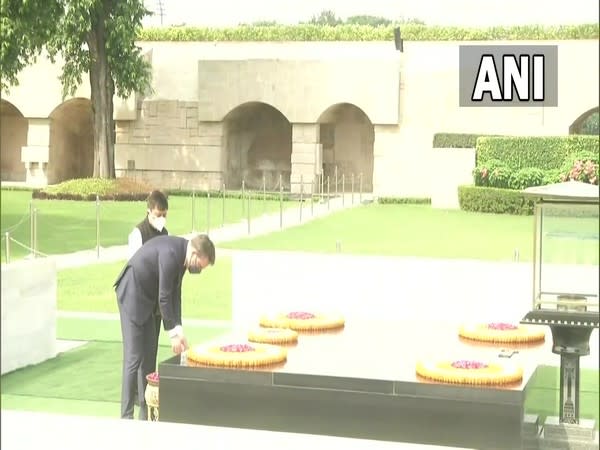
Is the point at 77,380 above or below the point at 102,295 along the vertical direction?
below

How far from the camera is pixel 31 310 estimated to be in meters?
6.70

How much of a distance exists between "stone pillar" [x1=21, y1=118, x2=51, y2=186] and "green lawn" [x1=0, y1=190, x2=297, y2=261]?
146 mm

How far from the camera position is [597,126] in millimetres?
7922

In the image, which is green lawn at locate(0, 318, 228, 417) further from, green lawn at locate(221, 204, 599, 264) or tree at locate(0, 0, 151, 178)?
tree at locate(0, 0, 151, 178)

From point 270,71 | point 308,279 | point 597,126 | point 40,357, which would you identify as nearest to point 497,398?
point 308,279

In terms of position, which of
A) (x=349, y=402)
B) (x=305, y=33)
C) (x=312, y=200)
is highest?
(x=305, y=33)

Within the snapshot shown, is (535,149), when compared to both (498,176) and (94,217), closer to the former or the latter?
(498,176)

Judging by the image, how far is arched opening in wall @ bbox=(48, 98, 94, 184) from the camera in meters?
8.29

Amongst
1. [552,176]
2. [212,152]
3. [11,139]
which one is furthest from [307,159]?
[11,139]

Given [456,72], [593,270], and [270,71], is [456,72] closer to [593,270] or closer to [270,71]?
[270,71]

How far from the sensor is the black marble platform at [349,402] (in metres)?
4.50

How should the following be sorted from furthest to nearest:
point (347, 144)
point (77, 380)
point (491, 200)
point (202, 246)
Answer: point (347, 144) < point (491, 200) < point (77, 380) < point (202, 246)

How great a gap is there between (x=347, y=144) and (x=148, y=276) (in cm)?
314

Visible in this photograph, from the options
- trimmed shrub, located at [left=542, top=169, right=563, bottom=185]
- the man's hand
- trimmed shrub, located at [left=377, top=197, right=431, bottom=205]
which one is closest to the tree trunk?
trimmed shrub, located at [left=377, top=197, right=431, bottom=205]
